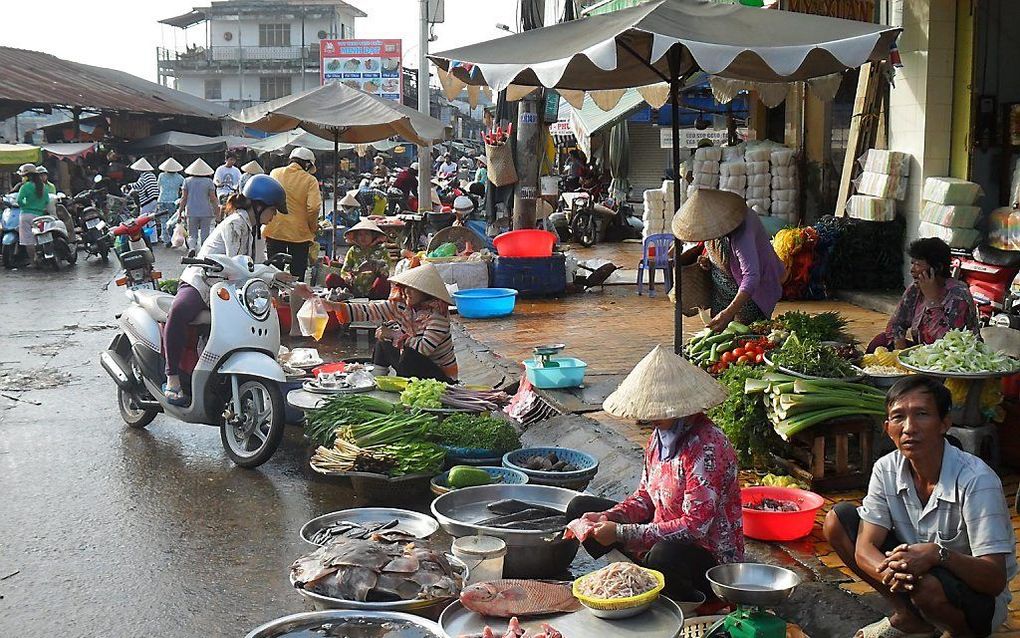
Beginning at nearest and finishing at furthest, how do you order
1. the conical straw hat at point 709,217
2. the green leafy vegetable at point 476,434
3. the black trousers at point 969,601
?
1. the black trousers at point 969,601
2. the green leafy vegetable at point 476,434
3. the conical straw hat at point 709,217

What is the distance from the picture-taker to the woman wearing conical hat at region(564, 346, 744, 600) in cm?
441

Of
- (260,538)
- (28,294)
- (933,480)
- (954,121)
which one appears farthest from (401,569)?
(28,294)

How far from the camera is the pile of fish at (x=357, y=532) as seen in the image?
4.86 metres

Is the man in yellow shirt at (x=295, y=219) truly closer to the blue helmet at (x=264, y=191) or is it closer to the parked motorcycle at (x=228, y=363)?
the blue helmet at (x=264, y=191)

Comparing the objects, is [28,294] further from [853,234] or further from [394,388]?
[853,234]

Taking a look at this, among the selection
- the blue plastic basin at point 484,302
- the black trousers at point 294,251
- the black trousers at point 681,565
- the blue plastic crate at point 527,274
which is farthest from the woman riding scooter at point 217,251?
the blue plastic crate at point 527,274

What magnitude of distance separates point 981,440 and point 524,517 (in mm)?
2633

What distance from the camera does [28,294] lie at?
16.0 metres

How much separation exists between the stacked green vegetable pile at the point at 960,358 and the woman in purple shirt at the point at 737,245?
1515 mm

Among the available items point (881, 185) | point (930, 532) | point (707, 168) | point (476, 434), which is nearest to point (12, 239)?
point (707, 168)

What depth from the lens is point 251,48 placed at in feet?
260

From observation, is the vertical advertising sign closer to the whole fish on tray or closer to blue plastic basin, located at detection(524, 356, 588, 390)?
blue plastic basin, located at detection(524, 356, 588, 390)

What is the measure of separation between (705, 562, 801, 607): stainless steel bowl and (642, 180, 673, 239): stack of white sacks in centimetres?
1249

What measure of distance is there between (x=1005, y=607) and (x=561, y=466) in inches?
111
